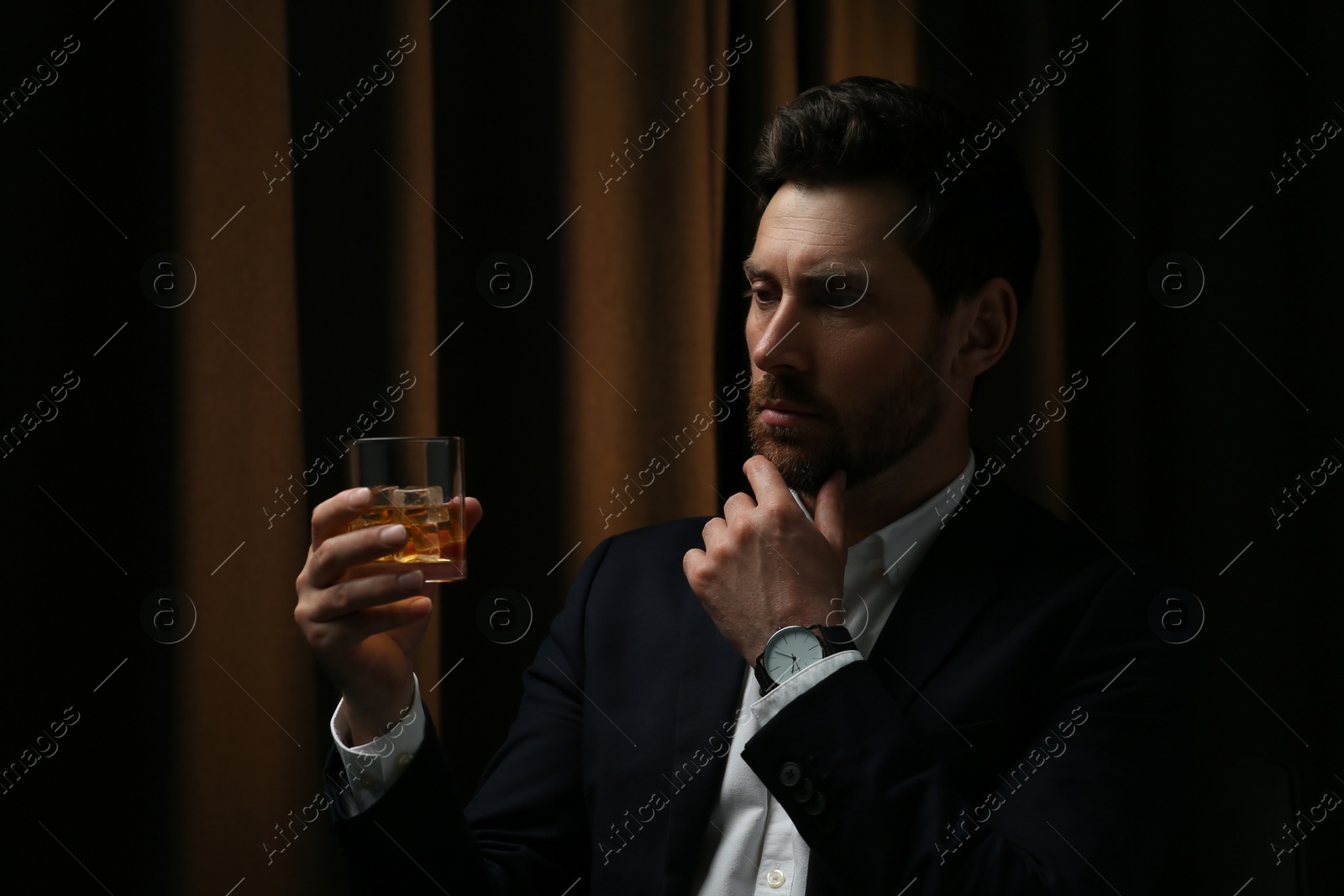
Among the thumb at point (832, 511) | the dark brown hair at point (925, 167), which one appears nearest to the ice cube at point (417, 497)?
the thumb at point (832, 511)

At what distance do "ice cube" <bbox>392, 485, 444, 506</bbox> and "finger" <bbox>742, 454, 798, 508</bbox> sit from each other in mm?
358

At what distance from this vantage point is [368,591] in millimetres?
963

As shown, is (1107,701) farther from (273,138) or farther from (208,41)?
(208,41)

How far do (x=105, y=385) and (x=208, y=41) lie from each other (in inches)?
20.5

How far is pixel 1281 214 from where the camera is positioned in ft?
5.40

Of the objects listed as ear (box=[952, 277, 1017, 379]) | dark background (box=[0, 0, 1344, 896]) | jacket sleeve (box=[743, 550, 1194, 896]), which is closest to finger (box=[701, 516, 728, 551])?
jacket sleeve (box=[743, 550, 1194, 896])

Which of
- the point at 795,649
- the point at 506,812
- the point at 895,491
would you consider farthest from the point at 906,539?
the point at 506,812

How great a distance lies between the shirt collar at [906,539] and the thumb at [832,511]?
0.07 metres

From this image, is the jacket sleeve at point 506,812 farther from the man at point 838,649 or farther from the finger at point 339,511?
the finger at point 339,511

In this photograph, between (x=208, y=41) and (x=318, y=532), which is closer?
(x=318, y=532)

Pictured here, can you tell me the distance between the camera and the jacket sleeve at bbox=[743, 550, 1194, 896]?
3.14 feet

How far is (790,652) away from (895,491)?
→ 14.8 inches

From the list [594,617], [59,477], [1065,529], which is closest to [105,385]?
[59,477]

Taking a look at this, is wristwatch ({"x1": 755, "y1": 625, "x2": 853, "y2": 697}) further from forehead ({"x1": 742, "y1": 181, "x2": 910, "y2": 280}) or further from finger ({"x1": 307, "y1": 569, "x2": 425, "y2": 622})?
forehead ({"x1": 742, "y1": 181, "x2": 910, "y2": 280})
